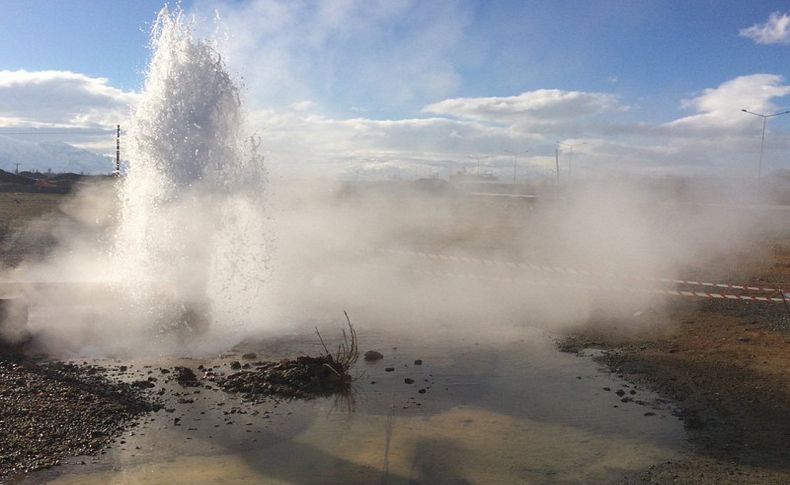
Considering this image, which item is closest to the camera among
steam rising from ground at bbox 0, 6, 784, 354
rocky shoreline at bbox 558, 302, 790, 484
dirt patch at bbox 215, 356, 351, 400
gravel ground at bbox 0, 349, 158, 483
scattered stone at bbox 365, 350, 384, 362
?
rocky shoreline at bbox 558, 302, 790, 484

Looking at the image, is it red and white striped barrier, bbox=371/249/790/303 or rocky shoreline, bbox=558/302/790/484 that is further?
red and white striped barrier, bbox=371/249/790/303

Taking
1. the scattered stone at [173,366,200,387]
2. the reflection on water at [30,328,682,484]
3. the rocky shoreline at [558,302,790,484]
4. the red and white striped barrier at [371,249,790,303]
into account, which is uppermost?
the red and white striped barrier at [371,249,790,303]

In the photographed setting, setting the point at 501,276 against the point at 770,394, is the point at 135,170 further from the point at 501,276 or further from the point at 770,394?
the point at 770,394

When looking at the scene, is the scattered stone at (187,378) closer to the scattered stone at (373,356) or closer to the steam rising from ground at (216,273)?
the steam rising from ground at (216,273)

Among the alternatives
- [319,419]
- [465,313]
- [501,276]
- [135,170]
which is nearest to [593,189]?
[501,276]

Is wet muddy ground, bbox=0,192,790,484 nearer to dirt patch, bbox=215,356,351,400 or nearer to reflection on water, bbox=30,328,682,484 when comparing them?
reflection on water, bbox=30,328,682,484

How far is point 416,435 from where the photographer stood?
7035 mm

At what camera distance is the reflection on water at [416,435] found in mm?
6125

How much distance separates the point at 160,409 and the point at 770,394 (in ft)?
26.0

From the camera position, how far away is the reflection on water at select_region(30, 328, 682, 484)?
612 cm

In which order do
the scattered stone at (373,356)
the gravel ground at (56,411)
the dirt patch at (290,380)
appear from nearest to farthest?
1. the gravel ground at (56,411)
2. the dirt patch at (290,380)
3. the scattered stone at (373,356)

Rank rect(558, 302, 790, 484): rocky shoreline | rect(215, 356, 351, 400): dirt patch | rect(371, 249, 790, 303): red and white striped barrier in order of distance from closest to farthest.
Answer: rect(558, 302, 790, 484): rocky shoreline
rect(215, 356, 351, 400): dirt patch
rect(371, 249, 790, 303): red and white striped barrier

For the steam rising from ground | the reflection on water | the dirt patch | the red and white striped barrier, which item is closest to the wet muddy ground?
the reflection on water

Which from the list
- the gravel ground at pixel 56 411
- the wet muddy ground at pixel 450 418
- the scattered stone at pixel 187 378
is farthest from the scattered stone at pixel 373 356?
Answer: the gravel ground at pixel 56 411
